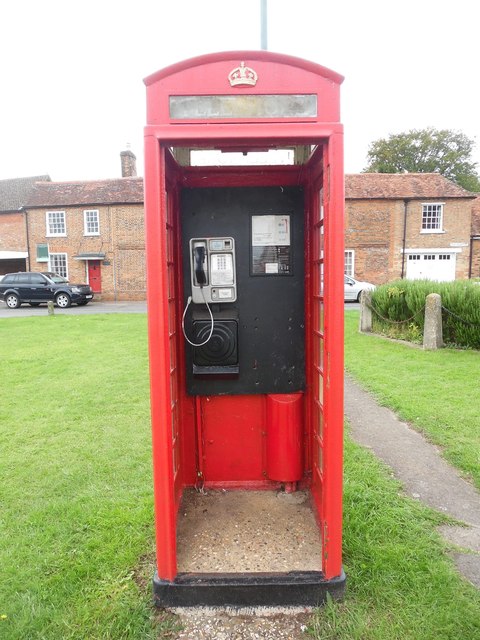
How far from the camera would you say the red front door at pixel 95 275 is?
2727cm

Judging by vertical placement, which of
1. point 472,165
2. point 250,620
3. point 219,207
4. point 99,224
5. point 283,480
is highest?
point 472,165

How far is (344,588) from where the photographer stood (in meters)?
2.61

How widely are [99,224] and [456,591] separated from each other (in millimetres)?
26752

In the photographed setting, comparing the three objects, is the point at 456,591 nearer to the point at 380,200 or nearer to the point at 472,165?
the point at 380,200

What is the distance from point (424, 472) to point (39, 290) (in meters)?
21.5

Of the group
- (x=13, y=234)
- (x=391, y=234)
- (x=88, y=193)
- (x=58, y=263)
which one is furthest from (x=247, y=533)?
(x=13, y=234)

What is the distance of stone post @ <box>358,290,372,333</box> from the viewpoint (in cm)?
1223

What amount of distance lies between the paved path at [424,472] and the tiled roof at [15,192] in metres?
29.5

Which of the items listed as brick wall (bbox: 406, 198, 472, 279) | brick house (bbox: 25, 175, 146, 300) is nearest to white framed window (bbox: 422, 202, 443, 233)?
brick wall (bbox: 406, 198, 472, 279)

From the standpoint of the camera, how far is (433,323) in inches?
376

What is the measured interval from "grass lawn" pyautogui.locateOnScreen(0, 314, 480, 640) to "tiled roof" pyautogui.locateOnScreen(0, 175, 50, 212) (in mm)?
28621

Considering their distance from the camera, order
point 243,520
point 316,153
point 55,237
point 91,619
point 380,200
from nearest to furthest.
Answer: point 91,619 < point 316,153 < point 243,520 < point 380,200 < point 55,237

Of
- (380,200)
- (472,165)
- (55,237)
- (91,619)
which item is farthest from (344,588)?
(472,165)

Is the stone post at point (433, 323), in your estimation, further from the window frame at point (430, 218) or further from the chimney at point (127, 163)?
the chimney at point (127, 163)
